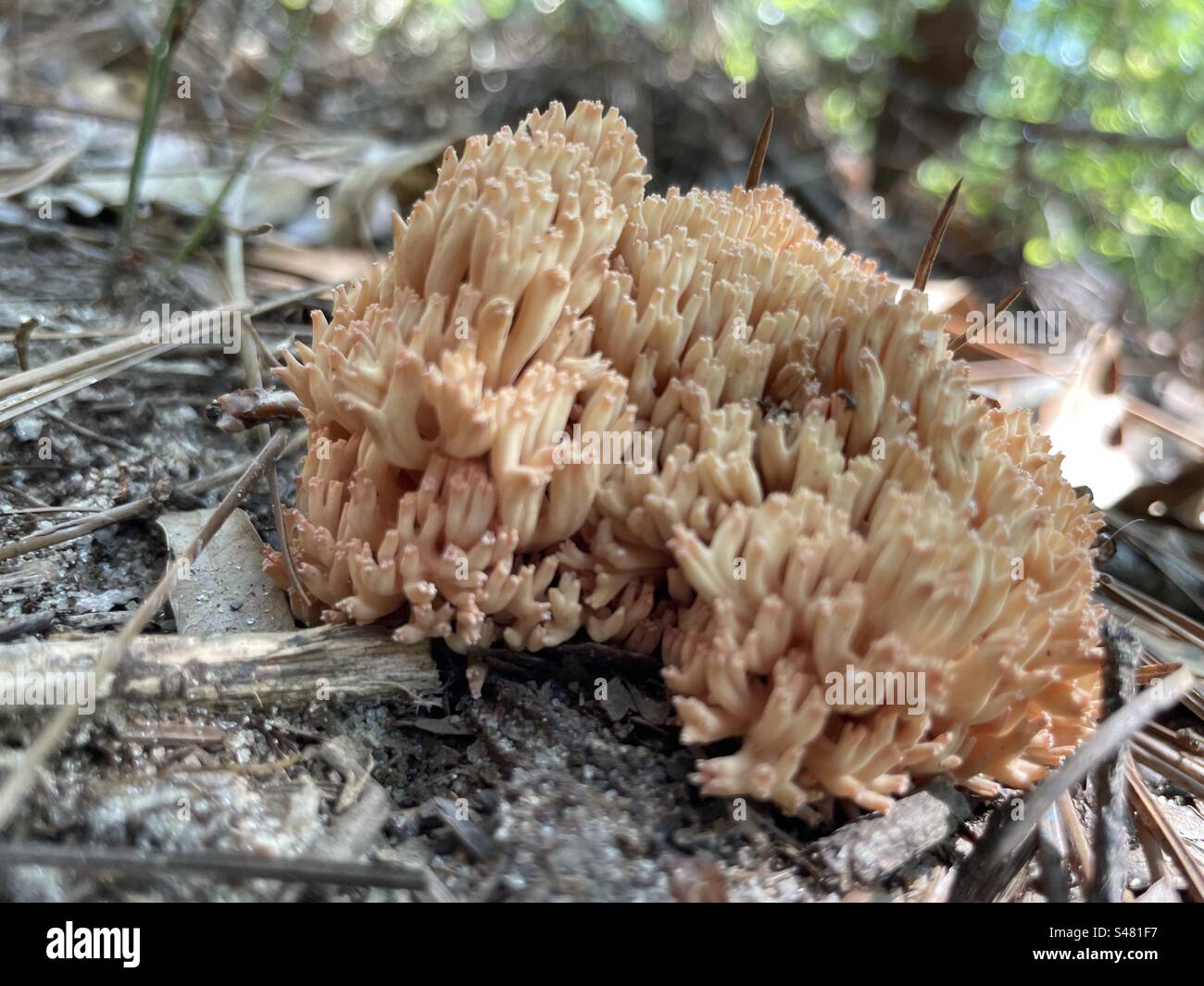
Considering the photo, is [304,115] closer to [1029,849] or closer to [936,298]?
[936,298]

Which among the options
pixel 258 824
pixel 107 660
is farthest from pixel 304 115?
pixel 258 824

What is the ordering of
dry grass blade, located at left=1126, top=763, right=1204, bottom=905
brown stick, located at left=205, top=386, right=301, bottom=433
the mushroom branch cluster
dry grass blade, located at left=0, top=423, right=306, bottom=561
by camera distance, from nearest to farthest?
1. the mushroom branch cluster
2. dry grass blade, located at left=1126, top=763, right=1204, bottom=905
3. dry grass blade, located at left=0, top=423, right=306, bottom=561
4. brown stick, located at left=205, top=386, right=301, bottom=433

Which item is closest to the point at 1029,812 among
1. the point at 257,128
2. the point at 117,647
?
the point at 117,647

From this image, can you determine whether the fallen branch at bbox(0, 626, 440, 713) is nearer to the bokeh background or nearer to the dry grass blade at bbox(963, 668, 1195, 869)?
the dry grass blade at bbox(963, 668, 1195, 869)

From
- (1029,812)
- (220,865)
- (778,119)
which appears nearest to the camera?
(220,865)

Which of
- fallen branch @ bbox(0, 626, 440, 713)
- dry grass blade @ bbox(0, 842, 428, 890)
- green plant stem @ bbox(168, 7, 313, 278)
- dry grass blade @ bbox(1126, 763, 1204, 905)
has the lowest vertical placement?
dry grass blade @ bbox(1126, 763, 1204, 905)

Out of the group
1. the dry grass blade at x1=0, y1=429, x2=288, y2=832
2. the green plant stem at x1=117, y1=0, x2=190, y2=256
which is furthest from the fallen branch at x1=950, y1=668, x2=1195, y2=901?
the green plant stem at x1=117, y1=0, x2=190, y2=256

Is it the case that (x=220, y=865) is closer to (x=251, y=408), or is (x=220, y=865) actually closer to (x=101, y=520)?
(x=101, y=520)
